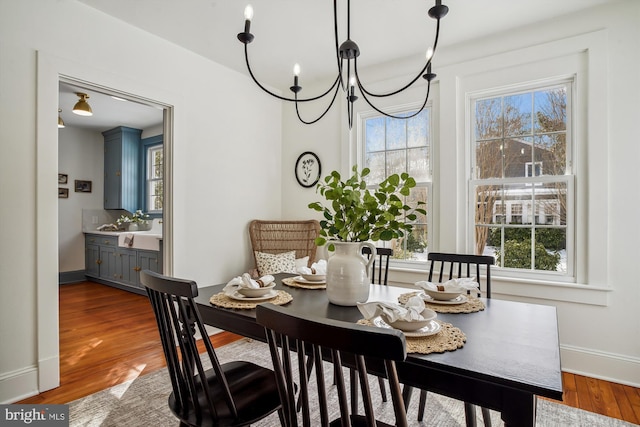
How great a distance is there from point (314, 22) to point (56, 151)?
80.1 inches

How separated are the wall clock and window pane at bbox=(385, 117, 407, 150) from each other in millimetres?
804

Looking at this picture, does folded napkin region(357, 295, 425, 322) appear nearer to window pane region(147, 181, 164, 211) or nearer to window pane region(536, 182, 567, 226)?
window pane region(536, 182, 567, 226)

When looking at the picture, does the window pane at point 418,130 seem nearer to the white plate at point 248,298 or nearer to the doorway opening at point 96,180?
the white plate at point 248,298

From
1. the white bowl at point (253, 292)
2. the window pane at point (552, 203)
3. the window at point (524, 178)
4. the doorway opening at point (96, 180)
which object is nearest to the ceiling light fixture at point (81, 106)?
the doorway opening at point (96, 180)

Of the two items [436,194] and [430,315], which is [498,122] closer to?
[436,194]

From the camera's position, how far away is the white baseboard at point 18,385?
2.08 meters

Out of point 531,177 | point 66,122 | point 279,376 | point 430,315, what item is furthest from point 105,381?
point 66,122

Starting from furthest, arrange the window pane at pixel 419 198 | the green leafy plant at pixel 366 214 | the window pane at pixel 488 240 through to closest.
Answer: the window pane at pixel 419 198 → the window pane at pixel 488 240 → the green leafy plant at pixel 366 214

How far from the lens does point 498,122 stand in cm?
295

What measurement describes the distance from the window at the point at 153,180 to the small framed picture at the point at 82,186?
3.40 ft

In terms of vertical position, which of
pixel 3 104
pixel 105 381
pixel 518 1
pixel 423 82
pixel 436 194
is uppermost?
pixel 518 1

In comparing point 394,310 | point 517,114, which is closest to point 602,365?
point 517,114

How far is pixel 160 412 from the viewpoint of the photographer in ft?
6.64

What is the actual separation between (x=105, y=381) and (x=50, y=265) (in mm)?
870
